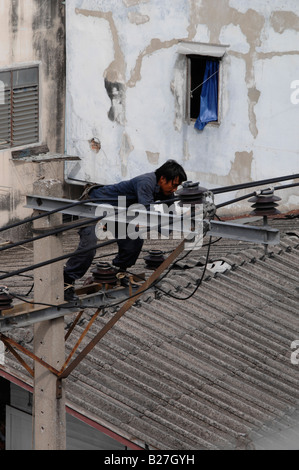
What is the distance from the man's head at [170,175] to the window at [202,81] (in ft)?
35.5

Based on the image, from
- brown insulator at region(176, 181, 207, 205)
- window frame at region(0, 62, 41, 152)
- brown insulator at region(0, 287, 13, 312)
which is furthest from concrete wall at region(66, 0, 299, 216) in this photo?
brown insulator at region(0, 287, 13, 312)

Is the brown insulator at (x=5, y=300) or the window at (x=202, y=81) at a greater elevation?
the window at (x=202, y=81)

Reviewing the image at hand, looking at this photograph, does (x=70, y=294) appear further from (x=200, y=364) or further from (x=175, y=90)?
(x=175, y=90)

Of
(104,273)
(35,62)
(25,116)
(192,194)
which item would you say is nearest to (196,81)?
(35,62)

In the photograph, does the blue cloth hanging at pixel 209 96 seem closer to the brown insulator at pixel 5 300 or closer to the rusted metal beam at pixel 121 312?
the rusted metal beam at pixel 121 312

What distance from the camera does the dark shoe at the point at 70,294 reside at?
1043 cm

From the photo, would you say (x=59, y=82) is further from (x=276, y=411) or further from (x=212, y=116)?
(x=276, y=411)

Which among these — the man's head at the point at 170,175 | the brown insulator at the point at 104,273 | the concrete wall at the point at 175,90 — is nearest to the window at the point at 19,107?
the concrete wall at the point at 175,90

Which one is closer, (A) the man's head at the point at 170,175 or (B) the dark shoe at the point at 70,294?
(B) the dark shoe at the point at 70,294

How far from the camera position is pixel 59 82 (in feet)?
80.0

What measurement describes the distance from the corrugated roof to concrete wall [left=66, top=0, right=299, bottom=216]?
598 cm

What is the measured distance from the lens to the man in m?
10.8

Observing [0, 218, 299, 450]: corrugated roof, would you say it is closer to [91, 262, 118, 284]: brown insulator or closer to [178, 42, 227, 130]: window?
[91, 262, 118, 284]: brown insulator

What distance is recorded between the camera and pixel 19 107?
77.2 feet
